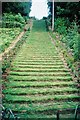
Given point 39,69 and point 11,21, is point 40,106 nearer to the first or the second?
point 39,69

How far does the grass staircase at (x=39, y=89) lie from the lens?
939 cm

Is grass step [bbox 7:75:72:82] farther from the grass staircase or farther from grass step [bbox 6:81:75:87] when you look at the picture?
grass step [bbox 6:81:75:87]

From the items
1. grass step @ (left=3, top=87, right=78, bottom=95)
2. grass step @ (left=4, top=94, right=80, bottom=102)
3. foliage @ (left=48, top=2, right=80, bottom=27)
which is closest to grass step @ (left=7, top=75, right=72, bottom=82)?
grass step @ (left=3, top=87, right=78, bottom=95)

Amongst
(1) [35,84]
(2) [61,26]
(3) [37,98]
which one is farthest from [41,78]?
(2) [61,26]

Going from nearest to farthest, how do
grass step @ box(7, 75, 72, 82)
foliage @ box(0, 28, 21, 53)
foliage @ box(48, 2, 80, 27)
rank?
grass step @ box(7, 75, 72, 82), foliage @ box(0, 28, 21, 53), foliage @ box(48, 2, 80, 27)

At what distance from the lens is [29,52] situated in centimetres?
1827

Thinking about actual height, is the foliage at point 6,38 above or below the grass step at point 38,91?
above

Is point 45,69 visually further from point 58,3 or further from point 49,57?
point 58,3

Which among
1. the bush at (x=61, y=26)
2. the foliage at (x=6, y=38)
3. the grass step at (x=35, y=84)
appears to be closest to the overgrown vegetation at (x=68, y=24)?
the bush at (x=61, y=26)

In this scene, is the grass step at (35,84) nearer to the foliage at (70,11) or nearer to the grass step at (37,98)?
the grass step at (37,98)

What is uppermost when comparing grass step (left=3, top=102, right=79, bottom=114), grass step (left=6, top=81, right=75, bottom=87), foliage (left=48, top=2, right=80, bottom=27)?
foliage (left=48, top=2, right=80, bottom=27)

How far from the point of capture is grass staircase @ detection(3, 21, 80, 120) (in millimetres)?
9391

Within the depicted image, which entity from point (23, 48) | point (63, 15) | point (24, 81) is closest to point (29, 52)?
point (23, 48)

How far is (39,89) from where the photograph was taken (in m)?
11.2
